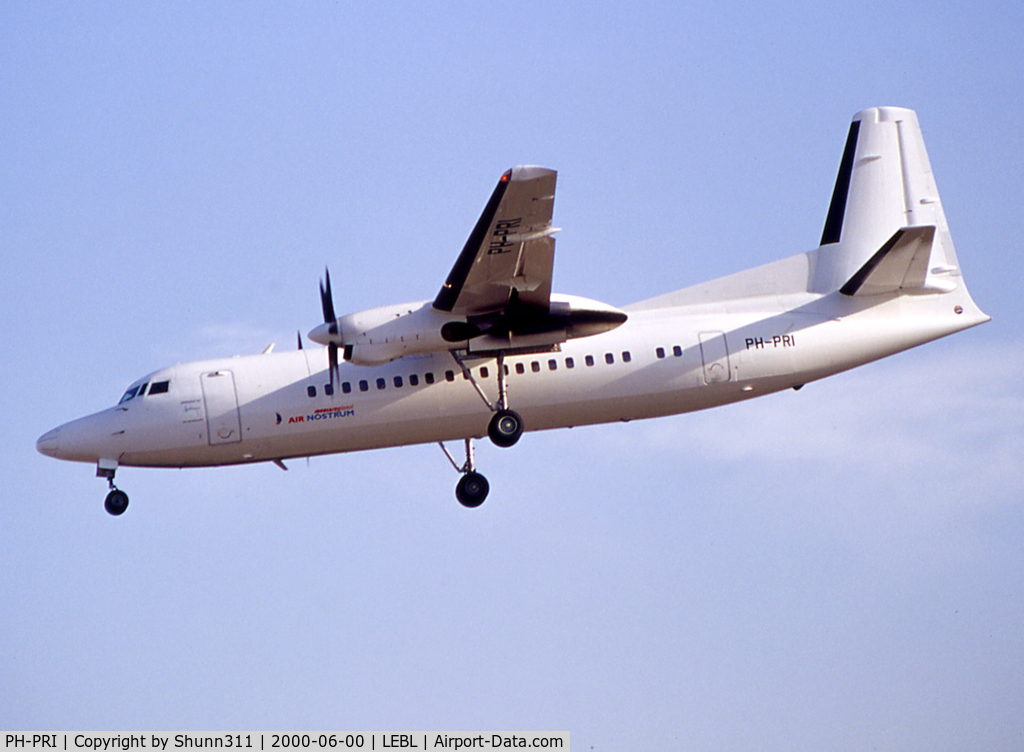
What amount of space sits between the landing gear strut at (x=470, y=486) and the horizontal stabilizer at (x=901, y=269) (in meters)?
8.05

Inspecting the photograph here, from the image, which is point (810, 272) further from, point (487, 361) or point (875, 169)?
point (487, 361)

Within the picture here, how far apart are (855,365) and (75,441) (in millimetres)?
15096

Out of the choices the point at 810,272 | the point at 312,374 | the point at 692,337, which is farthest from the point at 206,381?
the point at 810,272

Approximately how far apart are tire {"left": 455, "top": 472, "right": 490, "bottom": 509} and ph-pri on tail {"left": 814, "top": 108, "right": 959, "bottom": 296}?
803 centimetres

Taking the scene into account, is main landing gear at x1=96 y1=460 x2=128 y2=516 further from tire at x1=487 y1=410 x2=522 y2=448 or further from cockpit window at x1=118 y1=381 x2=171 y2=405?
tire at x1=487 y1=410 x2=522 y2=448

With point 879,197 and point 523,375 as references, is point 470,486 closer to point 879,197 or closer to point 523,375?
point 523,375

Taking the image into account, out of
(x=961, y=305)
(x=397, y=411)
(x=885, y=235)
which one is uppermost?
(x=885, y=235)

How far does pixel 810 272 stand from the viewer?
27.1 meters

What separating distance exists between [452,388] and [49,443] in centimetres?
783

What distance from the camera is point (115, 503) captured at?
25328mm

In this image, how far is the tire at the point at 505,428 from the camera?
2452cm

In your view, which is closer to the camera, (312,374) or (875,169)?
(312,374)

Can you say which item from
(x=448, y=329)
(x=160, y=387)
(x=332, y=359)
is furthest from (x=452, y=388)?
(x=160, y=387)

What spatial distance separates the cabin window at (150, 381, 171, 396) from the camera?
25.1 meters
